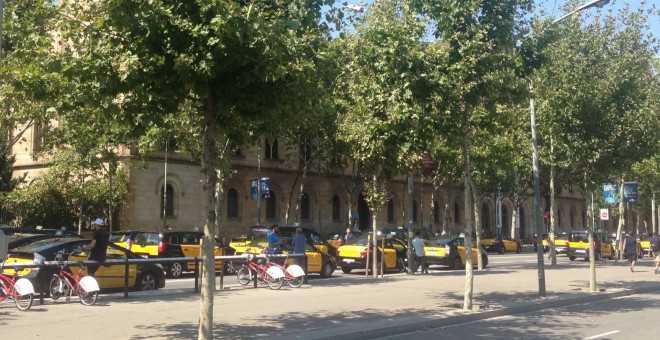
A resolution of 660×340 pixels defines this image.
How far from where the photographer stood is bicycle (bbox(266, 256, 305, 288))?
57.2 ft

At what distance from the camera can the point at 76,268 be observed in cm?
1398

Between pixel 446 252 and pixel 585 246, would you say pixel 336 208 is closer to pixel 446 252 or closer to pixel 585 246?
pixel 585 246

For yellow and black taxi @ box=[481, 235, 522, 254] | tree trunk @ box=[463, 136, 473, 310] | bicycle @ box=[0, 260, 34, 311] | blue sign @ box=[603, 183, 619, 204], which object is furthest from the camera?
yellow and black taxi @ box=[481, 235, 522, 254]

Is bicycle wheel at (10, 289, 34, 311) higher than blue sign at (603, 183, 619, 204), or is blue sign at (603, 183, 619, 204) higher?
blue sign at (603, 183, 619, 204)

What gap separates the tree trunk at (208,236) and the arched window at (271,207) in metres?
36.5

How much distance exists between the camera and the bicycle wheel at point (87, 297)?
1305 cm

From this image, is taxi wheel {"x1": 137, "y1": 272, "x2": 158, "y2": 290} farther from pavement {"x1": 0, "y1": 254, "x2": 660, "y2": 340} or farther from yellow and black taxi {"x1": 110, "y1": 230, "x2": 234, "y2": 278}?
yellow and black taxi {"x1": 110, "y1": 230, "x2": 234, "y2": 278}

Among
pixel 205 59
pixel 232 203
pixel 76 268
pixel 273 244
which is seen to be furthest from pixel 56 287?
pixel 232 203

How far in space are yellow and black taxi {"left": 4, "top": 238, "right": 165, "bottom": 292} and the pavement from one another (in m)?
0.41

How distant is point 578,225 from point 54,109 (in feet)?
263

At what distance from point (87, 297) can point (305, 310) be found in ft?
14.5

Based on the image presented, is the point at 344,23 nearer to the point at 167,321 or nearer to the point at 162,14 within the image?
the point at 162,14

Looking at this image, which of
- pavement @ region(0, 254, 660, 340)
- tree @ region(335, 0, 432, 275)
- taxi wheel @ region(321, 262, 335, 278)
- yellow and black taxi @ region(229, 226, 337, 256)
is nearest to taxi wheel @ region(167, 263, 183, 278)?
yellow and black taxi @ region(229, 226, 337, 256)

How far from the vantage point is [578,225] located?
80.7 metres
